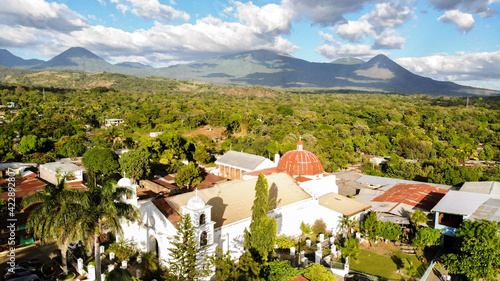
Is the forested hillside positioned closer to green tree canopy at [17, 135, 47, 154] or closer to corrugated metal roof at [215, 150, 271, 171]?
green tree canopy at [17, 135, 47, 154]

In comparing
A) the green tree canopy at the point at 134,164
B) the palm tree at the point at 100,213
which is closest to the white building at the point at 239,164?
the green tree canopy at the point at 134,164

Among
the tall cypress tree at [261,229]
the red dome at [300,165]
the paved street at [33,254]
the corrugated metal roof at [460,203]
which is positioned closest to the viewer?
the tall cypress tree at [261,229]

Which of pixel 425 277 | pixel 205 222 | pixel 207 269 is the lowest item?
pixel 425 277

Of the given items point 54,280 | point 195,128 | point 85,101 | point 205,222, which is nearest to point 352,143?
point 195,128

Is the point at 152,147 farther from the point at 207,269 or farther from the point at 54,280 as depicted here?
the point at 207,269

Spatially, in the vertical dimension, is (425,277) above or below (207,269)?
below

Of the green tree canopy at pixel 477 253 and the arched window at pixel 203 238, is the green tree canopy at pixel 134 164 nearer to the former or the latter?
the arched window at pixel 203 238
